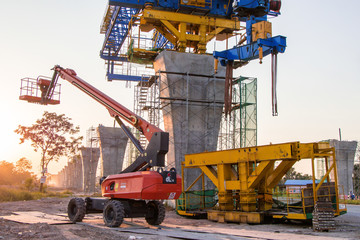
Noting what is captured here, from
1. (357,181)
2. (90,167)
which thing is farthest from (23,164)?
(357,181)

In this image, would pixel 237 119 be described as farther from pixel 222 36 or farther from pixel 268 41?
pixel 268 41

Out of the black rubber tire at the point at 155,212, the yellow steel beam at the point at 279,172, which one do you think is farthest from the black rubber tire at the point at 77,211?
the yellow steel beam at the point at 279,172

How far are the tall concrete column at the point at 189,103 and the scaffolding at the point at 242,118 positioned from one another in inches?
56.7

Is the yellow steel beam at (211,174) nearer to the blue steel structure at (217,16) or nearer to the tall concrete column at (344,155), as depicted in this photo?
the blue steel structure at (217,16)

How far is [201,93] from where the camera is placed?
22281 millimetres

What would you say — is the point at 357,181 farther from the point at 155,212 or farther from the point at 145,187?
the point at 145,187

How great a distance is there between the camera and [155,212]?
1372 cm

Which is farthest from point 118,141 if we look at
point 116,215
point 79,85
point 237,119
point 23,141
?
point 116,215

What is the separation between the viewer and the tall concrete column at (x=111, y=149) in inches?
1777

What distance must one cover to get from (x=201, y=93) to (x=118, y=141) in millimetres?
25797

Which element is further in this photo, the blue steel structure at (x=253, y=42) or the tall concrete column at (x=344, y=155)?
the tall concrete column at (x=344, y=155)

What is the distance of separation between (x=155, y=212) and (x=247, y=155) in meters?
4.20

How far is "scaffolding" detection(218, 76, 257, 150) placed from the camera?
77.7ft

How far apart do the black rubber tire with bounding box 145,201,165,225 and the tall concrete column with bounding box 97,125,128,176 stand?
31729 millimetres
